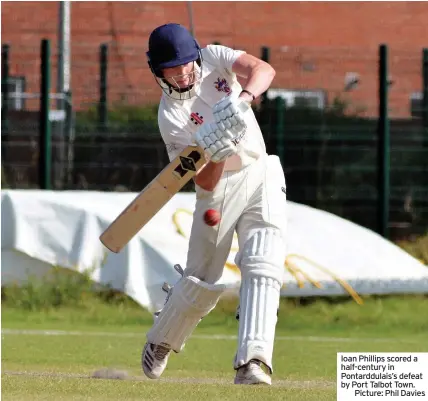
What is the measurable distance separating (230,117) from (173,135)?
0.54 m

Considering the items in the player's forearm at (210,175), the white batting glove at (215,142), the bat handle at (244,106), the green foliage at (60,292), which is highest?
the bat handle at (244,106)

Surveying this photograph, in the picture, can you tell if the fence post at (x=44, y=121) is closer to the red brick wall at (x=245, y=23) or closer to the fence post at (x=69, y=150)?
the fence post at (x=69, y=150)

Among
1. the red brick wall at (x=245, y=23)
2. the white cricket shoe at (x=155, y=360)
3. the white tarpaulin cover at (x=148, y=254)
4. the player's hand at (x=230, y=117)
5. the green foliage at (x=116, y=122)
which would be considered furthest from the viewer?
the red brick wall at (x=245, y=23)

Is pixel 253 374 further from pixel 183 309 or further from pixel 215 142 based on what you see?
pixel 215 142

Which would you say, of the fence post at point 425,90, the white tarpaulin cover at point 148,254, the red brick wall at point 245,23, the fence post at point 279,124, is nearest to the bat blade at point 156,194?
the white tarpaulin cover at point 148,254

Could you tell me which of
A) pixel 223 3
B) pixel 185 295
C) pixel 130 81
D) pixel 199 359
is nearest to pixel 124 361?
pixel 199 359

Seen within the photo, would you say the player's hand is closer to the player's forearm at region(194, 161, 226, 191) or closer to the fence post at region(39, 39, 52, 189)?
the player's forearm at region(194, 161, 226, 191)

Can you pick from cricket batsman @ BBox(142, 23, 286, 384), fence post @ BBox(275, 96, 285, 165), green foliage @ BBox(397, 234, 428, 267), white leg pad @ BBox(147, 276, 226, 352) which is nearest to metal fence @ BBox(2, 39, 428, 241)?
fence post @ BBox(275, 96, 285, 165)

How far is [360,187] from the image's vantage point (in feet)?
46.3

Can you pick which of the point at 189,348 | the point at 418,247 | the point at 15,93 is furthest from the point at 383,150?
the point at 189,348

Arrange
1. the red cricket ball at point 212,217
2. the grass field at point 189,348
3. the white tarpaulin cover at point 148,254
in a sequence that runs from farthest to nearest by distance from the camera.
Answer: the white tarpaulin cover at point 148,254, the red cricket ball at point 212,217, the grass field at point 189,348

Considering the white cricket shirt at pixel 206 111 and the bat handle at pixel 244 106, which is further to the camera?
the white cricket shirt at pixel 206 111

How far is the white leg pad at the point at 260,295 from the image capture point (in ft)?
20.0

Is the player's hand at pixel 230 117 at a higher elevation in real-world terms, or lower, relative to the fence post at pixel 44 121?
lower
